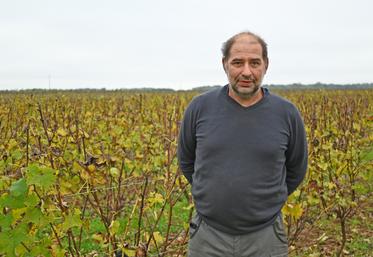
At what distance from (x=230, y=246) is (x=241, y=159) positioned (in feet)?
1.57

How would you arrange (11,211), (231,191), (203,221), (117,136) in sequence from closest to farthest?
(11,211) < (231,191) < (203,221) < (117,136)

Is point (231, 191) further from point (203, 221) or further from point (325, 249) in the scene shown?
point (325, 249)

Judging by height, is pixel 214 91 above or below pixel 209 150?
above

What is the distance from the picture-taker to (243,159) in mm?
2314

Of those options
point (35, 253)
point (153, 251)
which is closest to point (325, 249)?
point (153, 251)

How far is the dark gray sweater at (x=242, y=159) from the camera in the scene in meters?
2.31

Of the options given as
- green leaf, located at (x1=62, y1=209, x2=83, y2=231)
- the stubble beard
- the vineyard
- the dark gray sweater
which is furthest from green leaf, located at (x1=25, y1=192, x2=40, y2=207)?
the stubble beard

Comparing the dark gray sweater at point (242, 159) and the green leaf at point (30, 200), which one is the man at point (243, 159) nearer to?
the dark gray sweater at point (242, 159)

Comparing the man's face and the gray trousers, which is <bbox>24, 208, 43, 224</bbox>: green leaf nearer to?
the gray trousers

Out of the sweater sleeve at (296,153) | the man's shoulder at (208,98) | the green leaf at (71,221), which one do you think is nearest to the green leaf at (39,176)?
the green leaf at (71,221)

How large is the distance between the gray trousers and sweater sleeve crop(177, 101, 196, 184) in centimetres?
40

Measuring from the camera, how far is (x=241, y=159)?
2.32 m

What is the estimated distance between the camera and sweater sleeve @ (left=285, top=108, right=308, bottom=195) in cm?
246

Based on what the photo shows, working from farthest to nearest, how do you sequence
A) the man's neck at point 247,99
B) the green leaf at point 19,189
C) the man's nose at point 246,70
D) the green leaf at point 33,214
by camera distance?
the man's neck at point 247,99, the man's nose at point 246,70, the green leaf at point 33,214, the green leaf at point 19,189
